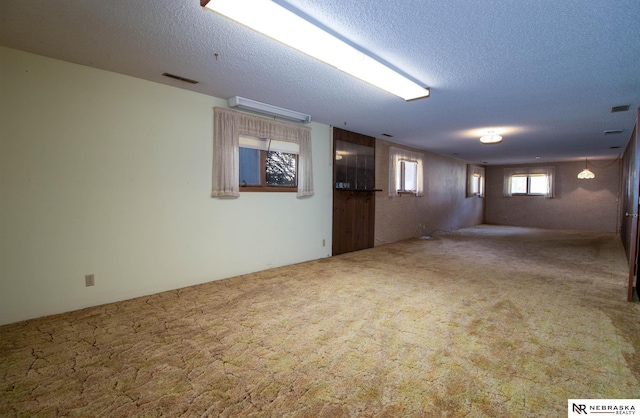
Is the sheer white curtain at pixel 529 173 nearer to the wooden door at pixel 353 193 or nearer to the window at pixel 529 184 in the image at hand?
the window at pixel 529 184

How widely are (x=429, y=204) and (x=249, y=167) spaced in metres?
6.25

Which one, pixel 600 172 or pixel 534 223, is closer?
pixel 600 172

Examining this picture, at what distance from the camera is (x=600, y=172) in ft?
33.0

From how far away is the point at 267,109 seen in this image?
429 cm

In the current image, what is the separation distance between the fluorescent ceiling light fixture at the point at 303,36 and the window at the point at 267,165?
2.01 metres

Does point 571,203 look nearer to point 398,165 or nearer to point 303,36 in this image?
point 398,165

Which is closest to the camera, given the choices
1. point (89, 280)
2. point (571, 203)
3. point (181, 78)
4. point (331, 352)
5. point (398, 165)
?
point (331, 352)

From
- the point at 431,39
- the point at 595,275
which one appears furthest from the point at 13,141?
the point at 595,275

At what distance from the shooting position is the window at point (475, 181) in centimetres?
1109

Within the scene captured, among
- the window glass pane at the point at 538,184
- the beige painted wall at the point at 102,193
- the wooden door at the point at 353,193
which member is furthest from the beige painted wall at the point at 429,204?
the beige painted wall at the point at 102,193

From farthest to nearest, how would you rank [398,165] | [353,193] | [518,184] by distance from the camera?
1. [518,184]
2. [398,165]
3. [353,193]

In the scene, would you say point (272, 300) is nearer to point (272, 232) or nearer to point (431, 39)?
point (272, 232)

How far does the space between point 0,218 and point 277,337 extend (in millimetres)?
2697

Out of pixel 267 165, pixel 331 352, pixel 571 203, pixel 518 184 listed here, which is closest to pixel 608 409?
pixel 331 352
